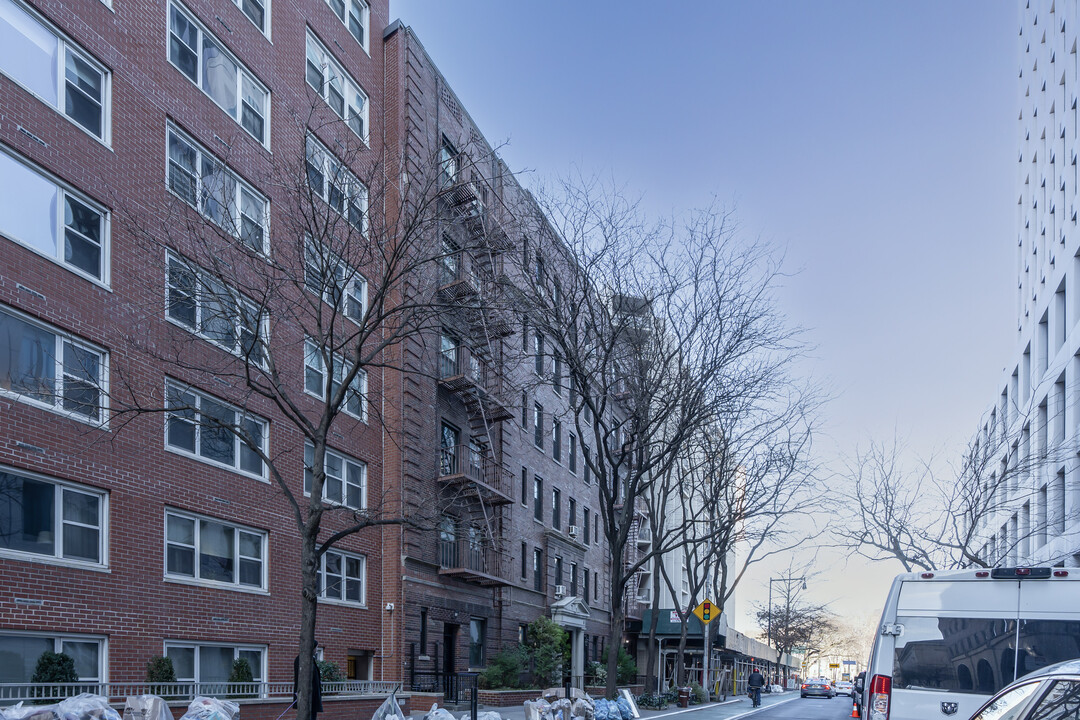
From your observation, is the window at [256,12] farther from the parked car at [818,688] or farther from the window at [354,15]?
the parked car at [818,688]

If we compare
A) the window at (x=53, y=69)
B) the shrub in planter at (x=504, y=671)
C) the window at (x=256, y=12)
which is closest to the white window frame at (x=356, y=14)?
the window at (x=256, y=12)

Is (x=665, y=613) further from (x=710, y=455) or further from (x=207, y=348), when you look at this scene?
(x=207, y=348)

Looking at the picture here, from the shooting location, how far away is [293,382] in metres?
22.3

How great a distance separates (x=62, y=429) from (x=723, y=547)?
2688 centimetres

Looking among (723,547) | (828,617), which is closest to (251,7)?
(723,547)

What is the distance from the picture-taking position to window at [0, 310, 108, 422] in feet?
49.6

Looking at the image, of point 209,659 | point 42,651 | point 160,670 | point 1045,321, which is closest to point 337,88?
point 209,659

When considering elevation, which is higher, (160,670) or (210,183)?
(210,183)

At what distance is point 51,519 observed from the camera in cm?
1561

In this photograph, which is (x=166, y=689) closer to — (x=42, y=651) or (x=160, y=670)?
(x=160, y=670)

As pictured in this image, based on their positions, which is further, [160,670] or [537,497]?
[537,497]

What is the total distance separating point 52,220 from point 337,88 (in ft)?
37.1

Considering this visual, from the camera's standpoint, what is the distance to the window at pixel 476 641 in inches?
1176

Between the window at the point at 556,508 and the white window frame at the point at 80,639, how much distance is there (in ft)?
76.3
